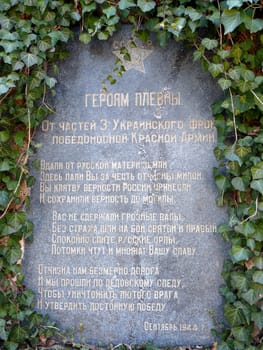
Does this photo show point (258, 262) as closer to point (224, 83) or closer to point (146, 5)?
point (224, 83)

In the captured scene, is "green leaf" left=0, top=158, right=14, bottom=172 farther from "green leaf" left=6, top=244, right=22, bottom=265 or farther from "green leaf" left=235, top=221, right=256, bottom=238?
"green leaf" left=235, top=221, right=256, bottom=238

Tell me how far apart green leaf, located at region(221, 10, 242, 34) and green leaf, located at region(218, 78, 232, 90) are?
0.30m

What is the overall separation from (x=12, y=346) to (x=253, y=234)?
1731mm

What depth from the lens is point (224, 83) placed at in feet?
12.3

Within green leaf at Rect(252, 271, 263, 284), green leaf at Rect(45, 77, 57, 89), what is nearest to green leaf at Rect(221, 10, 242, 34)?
green leaf at Rect(45, 77, 57, 89)

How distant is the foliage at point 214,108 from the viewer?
3.71 m

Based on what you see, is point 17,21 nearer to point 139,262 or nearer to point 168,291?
point 139,262

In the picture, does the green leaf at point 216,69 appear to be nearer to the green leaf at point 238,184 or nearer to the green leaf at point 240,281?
the green leaf at point 238,184

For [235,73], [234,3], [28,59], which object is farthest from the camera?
[28,59]

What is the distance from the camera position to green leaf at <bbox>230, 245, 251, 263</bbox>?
3.67m

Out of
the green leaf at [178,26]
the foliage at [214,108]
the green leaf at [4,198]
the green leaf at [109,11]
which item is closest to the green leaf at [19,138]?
the foliage at [214,108]

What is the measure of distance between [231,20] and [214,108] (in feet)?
1.92

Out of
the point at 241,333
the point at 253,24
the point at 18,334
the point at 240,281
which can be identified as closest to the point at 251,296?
the point at 240,281

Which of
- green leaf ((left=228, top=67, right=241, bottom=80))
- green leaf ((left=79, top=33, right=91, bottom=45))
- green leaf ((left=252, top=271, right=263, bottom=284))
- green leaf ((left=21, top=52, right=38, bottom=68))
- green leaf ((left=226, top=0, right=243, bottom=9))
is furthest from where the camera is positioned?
green leaf ((left=79, top=33, right=91, bottom=45))
